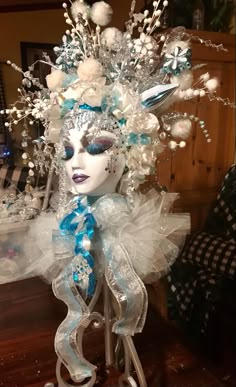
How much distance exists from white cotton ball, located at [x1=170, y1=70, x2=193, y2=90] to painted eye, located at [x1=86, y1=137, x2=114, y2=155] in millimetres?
167

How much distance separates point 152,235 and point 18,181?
60cm

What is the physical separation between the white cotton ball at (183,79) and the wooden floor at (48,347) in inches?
24.1

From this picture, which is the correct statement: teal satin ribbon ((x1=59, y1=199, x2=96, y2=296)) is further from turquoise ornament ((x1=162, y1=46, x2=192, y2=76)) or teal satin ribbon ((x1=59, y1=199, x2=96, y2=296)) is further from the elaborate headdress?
turquoise ornament ((x1=162, y1=46, x2=192, y2=76))

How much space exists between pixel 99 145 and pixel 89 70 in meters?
0.13

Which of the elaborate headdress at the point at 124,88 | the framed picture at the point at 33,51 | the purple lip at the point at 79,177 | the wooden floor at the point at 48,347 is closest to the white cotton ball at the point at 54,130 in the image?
the elaborate headdress at the point at 124,88

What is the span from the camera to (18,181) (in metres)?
1.25

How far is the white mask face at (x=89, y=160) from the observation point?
74 centimetres

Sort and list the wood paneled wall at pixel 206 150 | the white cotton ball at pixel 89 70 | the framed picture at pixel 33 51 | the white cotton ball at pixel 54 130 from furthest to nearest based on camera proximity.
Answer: the wood paneled wall at pixel 206 150, the framed picture at pixel 33 51, the white cotton ball at pixel 54 130, the white cotton ball at pixel 89 70

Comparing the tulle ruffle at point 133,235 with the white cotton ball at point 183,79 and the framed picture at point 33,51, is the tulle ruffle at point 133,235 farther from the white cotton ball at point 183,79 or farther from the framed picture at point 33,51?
the framed picture at point 33,51

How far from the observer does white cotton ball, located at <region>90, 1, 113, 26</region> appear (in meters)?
0.76

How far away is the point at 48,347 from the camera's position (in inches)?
39.2

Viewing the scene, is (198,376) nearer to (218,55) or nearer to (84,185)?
(84,185)

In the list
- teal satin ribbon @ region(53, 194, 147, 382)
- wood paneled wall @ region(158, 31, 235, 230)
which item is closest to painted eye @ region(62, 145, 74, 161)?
teal satin ribbon @ region(53, 194, 147, 382)

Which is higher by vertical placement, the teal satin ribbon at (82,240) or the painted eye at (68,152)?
the painted eye at (68,152)
